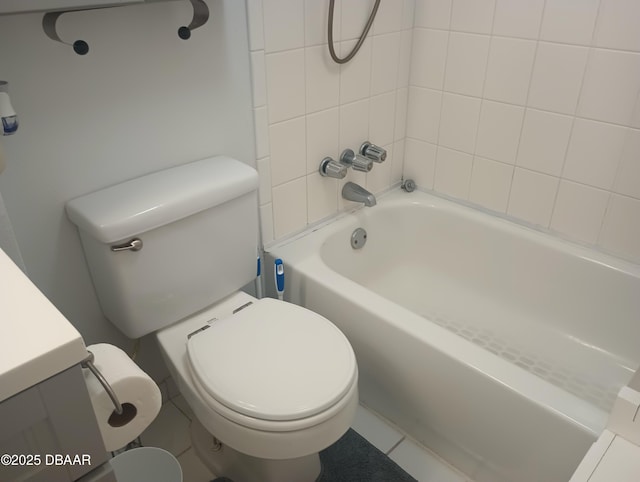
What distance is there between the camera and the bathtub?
1.22 meters

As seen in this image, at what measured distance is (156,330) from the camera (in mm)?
1369

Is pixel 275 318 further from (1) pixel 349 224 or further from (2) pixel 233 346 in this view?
(1) pixel 349 224

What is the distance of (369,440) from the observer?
1.59 metres

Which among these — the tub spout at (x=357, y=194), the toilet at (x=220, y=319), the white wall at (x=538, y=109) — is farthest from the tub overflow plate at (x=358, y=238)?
the toilet at (x=220, y=319)

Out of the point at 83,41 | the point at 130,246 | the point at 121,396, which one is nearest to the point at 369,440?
the point at 130,246

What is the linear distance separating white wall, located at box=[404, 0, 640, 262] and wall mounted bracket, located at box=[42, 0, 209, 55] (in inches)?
34.4

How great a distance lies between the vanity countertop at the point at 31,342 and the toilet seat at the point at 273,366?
0.59m

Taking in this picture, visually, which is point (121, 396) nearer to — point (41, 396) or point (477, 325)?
point (41, 396)

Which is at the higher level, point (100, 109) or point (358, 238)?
point (100, 109)

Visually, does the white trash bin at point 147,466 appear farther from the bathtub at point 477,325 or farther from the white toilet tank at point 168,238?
the bathtub at point 477,325

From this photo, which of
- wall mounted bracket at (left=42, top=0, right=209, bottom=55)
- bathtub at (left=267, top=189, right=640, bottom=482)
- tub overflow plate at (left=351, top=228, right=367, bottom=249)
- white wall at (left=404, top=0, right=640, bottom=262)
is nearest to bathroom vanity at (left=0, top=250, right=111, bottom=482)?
wall mounted bracket at (left=42, top=0, right=209, bottom=55)

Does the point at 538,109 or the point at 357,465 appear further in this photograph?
the point at 538,109

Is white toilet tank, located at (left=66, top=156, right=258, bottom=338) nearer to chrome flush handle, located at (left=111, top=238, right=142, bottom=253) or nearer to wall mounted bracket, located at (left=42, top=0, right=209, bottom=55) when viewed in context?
chrome flush handle, located at (left=111, top=238, right=142, bottom=253)

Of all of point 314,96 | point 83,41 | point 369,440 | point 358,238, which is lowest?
point 369,440
